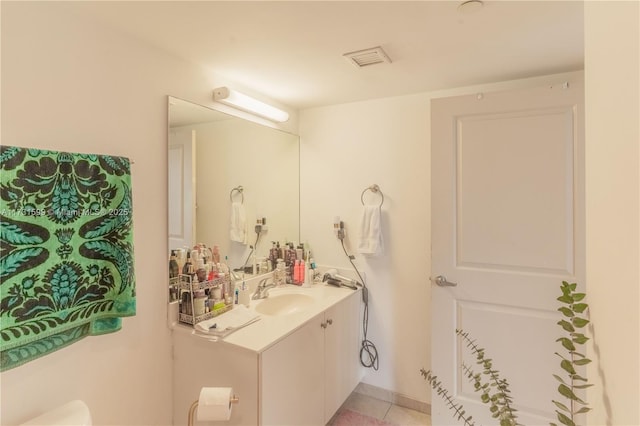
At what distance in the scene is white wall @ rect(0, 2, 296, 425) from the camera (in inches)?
44.4

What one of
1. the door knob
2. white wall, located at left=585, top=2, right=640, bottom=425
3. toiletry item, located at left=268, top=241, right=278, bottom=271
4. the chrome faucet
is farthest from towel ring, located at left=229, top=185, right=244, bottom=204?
white wall, located at left=585, top=2, right=640, bottom=425

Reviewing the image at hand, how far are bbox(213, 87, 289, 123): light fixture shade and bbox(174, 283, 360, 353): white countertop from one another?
46.9 inches

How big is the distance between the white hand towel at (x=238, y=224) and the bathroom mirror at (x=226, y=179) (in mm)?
21

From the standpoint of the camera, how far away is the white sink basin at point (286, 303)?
2102 mm

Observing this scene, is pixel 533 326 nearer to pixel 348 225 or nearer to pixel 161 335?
pixel 348 225

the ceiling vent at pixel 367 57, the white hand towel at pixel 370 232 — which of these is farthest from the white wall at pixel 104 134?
the white hand towel at pixel 370 232

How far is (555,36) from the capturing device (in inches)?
57.0

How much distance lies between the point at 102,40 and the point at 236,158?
903 millimetres

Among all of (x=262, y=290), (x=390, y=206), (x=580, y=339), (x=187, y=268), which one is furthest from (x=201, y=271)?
(x=580, y=339)

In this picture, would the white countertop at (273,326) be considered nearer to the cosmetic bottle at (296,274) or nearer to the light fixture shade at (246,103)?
the cosmetic bottle at (296,274)

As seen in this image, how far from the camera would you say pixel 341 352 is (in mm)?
2072

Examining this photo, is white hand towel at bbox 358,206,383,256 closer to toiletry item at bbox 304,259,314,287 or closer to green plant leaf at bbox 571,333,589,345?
toiletry item at bbox 304,259,314,287

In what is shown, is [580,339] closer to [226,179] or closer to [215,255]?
[215,255]

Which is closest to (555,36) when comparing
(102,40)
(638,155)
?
(638,155)
